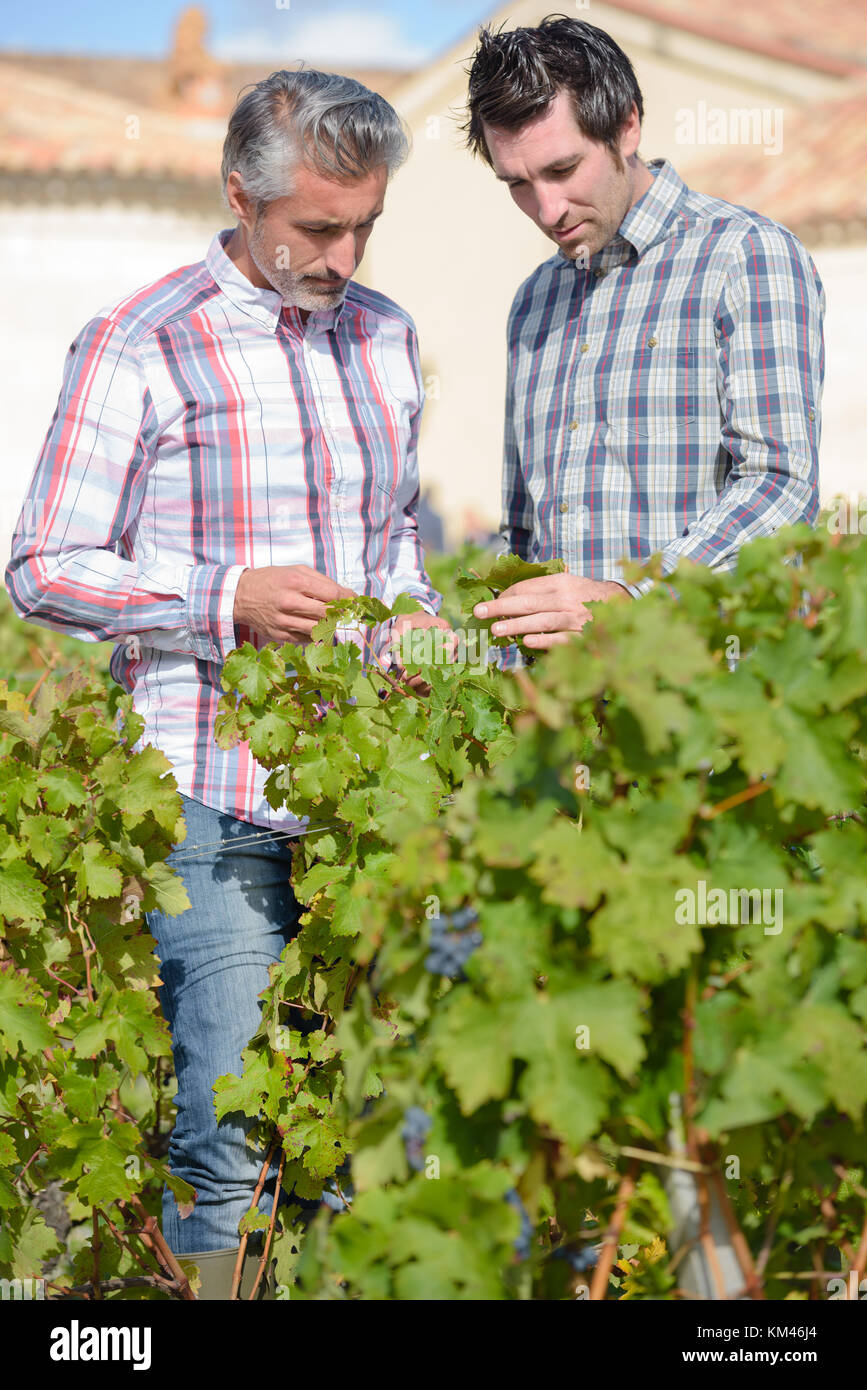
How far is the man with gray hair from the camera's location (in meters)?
2.43

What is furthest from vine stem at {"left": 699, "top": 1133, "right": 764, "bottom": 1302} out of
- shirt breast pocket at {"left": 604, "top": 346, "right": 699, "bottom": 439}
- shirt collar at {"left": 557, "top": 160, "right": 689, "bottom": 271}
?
shirt collar at {"left": 557, "top": 160, "right": 689, "bottom": 271}

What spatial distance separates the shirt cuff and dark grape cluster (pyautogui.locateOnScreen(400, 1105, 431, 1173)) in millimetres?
1135

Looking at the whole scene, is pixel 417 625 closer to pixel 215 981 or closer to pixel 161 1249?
pixel 215 981

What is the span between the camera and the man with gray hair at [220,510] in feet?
7.97

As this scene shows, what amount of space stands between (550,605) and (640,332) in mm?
836

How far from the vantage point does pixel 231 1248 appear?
99.5 inches

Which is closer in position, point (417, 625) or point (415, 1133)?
point (415, 1133)

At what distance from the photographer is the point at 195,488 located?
2.52 metres

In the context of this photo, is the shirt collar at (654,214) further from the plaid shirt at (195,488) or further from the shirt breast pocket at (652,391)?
the plaid shirt at (195,488)

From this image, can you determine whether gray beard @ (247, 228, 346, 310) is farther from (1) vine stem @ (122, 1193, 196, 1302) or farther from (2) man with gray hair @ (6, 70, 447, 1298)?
(1) vine stem @ (122, 1193, 196, 1302)

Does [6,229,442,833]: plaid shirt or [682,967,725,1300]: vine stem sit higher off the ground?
[6,229,442,833]: plaid shirt

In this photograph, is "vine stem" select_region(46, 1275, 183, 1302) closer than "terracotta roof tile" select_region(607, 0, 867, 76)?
Yes

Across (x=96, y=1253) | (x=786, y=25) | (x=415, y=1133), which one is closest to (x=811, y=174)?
(x=786, y=25)
